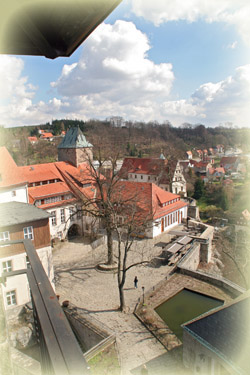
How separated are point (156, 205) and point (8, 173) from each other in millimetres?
11646

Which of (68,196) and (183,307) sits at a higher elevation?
(68,196)

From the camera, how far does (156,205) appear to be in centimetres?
2256

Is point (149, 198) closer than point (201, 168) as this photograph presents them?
Yes

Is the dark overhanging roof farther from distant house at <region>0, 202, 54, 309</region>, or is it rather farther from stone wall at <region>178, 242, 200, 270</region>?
stone wall at <region>178, 242, 200, 270</region>

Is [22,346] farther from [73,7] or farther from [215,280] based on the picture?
[73,7]

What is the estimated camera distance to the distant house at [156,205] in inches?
846

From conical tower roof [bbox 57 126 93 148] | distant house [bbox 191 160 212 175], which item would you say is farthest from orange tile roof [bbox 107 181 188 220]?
distant house [bbox 191 160 212 175]

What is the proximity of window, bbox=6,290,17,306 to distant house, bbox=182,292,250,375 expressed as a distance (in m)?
7.92

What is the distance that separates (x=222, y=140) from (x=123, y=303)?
85825mm

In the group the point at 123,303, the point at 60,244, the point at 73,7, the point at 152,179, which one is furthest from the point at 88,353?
the point at 152,179

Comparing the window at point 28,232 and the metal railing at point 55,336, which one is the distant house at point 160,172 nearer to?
the window at point 28,232

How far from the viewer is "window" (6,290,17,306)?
12.3 meters

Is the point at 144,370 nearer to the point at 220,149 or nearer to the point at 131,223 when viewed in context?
the point at 131,223

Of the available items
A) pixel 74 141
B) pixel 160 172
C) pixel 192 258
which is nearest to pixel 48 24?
pixel 192 258
